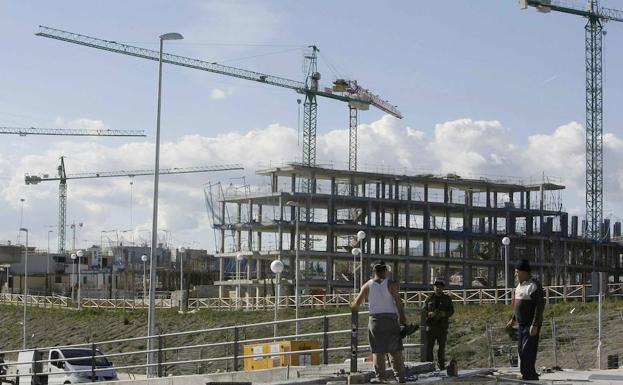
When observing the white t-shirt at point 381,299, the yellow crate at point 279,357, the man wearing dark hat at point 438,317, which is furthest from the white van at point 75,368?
the white t-shirt at point 381,299

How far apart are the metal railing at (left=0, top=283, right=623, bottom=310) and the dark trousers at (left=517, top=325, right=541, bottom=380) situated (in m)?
45.7

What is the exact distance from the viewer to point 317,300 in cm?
8900

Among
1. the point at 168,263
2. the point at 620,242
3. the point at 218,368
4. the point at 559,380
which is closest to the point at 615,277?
the point at 620,242

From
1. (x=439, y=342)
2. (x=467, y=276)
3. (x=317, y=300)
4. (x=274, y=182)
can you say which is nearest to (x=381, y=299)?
(x=439, y=342)

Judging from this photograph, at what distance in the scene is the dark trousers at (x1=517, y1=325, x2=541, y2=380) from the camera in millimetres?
15562

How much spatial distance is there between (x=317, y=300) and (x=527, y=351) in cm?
7350

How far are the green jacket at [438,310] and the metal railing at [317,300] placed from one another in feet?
143

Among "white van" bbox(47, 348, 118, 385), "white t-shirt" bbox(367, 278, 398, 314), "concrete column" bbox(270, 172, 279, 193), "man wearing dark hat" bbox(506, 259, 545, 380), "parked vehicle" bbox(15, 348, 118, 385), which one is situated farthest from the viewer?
"concrete column" bbox(270, 172, 279, 193)

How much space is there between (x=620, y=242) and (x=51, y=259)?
232 feet

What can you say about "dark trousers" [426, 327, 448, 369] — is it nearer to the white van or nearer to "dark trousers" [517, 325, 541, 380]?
"dark trousers" [517, 325, 541, 380]

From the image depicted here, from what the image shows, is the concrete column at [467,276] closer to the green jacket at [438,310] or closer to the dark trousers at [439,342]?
the dark trousers at [439,342]

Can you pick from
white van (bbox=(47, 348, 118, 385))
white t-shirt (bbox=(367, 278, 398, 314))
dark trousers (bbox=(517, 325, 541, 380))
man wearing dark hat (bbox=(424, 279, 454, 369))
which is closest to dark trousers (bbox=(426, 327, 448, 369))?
man wearing dark hat (bbox=(424, 279, 454, 369))

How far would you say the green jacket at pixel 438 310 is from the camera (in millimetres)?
18688

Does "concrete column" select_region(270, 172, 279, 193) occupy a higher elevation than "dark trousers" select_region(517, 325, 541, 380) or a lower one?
higher
